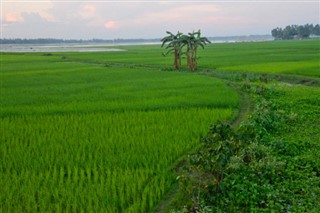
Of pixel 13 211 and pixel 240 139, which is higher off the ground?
pixel 240 139

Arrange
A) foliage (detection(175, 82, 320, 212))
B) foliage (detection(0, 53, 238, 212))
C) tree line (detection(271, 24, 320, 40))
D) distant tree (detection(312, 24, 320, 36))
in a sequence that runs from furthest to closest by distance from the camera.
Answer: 1. distant tree (detection(312, 24, 320, 36))
2. tree line (detection(271, 24, 320, 40))
3. foliage (detection(0, 53, 238, 212))
4. foliage (detection(175, 82, 320, 212))

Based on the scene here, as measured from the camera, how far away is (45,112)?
10.7 metres

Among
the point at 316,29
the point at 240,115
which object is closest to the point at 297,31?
the point at 316,29

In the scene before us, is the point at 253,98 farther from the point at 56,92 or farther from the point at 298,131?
the point at 56,92

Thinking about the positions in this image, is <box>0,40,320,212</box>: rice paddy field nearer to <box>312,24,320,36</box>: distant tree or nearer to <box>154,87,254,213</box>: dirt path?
<box>154,87,254,213</box>: dirt path

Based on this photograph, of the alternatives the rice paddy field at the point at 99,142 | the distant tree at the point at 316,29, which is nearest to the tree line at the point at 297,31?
the distant tree at the point at 316,29

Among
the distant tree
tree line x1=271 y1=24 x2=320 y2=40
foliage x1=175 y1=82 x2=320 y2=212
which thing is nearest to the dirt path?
foliage x1=175 y1=82 x2=320 y2=212

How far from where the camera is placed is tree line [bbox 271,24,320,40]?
97500 millimetres

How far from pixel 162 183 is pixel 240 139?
161cm

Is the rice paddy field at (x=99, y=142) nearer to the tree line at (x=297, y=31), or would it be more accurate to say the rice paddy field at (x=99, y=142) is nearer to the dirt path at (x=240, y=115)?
the dirt path at (x=240, y=115)

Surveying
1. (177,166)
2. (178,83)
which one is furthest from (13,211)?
(178,83)

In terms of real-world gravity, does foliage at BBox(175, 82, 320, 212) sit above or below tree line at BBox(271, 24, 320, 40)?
below

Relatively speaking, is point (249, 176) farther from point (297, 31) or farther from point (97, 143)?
point (297, 31)

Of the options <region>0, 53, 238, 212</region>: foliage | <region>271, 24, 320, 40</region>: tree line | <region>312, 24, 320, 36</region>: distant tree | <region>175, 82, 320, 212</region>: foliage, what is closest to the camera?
<region>175, 82, 320, 212</region>: foliage
